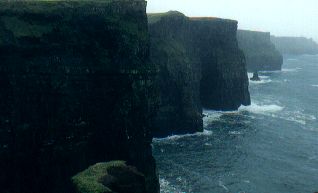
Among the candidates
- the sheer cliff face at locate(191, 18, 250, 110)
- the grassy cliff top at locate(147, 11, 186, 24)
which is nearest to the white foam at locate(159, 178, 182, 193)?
the grassy cliff top at locate(147, 11, 186, 24)

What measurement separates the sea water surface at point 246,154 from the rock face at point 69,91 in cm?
1354

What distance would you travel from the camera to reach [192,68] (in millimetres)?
109000

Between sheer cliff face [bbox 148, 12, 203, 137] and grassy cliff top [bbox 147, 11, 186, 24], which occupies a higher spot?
grassy cliff top [bbox 147, 11, 186, 24]

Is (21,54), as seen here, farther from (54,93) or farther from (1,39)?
(54,93)

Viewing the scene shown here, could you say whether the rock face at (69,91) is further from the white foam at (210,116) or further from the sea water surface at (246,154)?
the white foam at (210,116)

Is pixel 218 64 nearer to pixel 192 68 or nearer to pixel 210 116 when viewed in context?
pixel 192 68

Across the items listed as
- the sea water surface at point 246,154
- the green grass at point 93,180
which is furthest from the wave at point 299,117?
the green grass at point 93,180

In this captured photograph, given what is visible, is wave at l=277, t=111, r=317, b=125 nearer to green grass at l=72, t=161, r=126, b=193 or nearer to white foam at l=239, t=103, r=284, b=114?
white foam at l=239, t=103, r=284, b=114

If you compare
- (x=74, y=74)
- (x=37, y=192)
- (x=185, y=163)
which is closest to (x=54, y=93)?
(x=74, y=74)

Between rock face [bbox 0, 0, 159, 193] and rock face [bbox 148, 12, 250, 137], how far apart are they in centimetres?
3263

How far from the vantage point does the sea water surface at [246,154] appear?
2756 inches

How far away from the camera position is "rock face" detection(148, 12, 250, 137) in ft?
316

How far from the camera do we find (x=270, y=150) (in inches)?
3460

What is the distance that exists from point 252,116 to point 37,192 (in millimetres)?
74014
